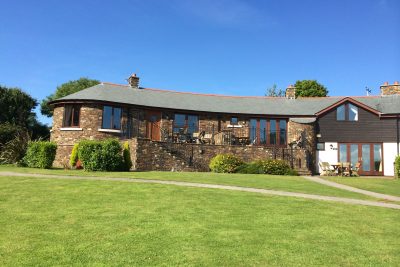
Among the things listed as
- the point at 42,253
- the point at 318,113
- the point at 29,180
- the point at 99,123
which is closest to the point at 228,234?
the point at 42,253

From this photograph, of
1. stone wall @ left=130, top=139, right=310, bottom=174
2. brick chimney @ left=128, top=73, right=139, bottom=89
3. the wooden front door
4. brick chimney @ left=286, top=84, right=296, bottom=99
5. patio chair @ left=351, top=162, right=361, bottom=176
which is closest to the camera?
stone wall @ left=130, top=139, right=310, bottom=174

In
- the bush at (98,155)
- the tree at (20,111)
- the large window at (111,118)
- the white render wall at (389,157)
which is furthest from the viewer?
the tree at (20,111)

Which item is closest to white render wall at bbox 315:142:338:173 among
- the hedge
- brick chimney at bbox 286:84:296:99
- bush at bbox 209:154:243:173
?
brick chimney at bbox 286:84:296:99

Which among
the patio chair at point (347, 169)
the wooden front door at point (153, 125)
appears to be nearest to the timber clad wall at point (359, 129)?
the patio chair at point (347, 169)

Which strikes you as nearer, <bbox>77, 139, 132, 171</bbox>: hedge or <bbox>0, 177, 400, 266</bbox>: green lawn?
<bbox>0, 177, 400, 266</bbox>: green lawn

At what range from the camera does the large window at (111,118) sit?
26391 millimetres

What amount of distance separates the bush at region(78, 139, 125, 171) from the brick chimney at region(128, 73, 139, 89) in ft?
42.0

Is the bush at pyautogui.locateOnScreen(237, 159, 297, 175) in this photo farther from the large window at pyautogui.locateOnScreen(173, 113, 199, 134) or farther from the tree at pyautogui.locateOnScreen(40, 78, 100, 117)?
the tree at pyautogui.locateOnScreen(40, 78, 100, 117)

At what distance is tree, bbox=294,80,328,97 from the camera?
55.0 metres

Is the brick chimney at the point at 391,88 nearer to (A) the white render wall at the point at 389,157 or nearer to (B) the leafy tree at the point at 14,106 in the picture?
(A) the white render wall at the point at 389,157

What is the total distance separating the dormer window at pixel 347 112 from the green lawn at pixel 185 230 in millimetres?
20310

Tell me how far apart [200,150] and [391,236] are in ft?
58.1

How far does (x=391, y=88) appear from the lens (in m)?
31.9

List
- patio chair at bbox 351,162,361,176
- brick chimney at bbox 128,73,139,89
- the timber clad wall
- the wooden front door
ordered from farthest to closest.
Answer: brick chimney at bbox 128,73,139,89 < the timber clad wall < the wooden front door < patio chair at bbox 351,162,361,176
